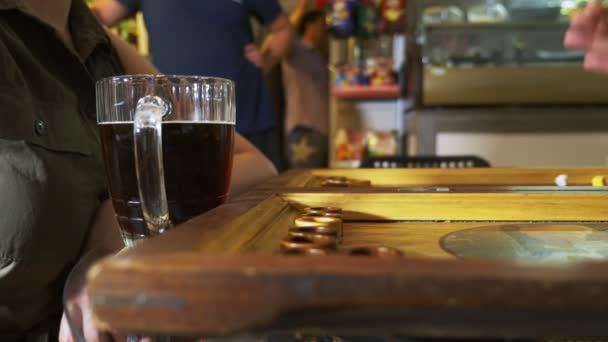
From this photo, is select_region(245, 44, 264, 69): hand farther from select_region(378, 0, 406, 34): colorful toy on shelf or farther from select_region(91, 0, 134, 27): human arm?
select_region(378, 0, 406, 34): colorful toy on shelf

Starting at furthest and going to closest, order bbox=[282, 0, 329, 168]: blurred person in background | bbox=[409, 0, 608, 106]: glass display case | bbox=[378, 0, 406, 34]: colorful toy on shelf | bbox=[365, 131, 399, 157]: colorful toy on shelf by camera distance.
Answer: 1. bbox=[282, 0, 329, 168]: blurred person in background
2. bbox=[365, 131, 399, 157]: colorful toy on shelf
3. bbox=[378, 0, 406, 34]: colorful toy on shelf
4. bbox=[409, 0, 608, 106]: glass display case

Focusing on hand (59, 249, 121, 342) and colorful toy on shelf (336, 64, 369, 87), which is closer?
hand (59, 249, 121, 342)

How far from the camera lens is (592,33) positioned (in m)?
0.69

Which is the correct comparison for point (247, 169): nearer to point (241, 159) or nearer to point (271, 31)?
point (241, 159)

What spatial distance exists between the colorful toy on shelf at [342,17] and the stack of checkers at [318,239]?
2.35 m

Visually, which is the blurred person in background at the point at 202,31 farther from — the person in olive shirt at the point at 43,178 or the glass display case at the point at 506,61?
the person in olive shirt at the point at 43,178

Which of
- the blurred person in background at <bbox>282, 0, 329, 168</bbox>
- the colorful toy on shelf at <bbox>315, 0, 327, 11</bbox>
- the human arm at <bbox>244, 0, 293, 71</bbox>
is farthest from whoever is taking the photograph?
the colorful toy on shelf at <bbox>315, 0, 327, 11</bbox>

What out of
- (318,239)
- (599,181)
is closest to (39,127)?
(318,239)

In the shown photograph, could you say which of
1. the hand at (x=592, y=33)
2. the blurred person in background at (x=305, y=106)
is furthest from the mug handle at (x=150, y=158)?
the blurred person in background at (x=305, y=106)

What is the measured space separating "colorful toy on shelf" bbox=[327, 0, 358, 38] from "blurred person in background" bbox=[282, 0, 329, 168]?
0.42m

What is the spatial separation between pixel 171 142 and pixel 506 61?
79.8 inches

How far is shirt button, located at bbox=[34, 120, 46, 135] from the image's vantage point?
555 millimetres

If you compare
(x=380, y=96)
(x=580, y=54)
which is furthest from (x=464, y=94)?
(x=380, y=96)

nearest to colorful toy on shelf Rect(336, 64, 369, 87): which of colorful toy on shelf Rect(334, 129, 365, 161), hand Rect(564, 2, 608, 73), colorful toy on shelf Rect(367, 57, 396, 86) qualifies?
colorful toy on shelf Rect(367, 57, 396, 86)
